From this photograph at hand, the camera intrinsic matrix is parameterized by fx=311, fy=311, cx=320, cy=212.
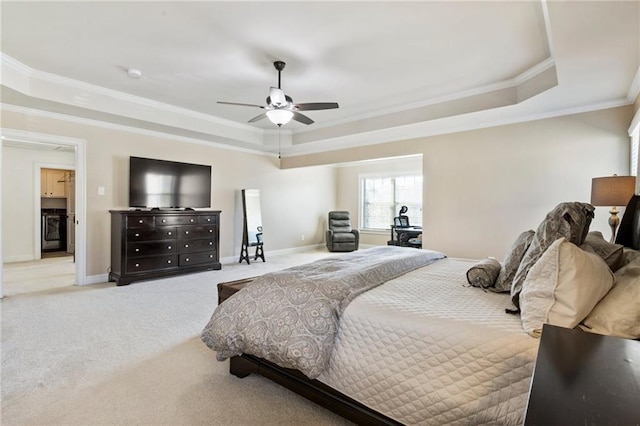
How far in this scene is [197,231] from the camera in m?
5.27

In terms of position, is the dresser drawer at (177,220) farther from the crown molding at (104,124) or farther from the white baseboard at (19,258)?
the white baseboard at (19,258)

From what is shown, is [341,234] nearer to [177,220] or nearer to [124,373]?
[177,220]

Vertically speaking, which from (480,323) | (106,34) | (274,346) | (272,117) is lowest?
(274,346)

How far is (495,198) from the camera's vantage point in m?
4.55

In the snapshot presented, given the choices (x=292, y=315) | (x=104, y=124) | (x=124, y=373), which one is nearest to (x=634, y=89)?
(x=292, y=315)

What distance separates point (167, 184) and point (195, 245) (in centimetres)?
111

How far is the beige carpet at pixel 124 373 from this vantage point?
1.73 m

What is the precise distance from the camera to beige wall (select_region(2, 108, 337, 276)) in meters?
4.55

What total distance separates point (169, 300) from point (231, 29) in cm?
306

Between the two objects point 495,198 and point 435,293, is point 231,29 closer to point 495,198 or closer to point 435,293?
point 435,293

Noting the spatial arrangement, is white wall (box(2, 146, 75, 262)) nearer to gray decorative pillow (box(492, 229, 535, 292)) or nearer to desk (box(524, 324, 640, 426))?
gray decorative pillow (box(492, 229, 535, 292))

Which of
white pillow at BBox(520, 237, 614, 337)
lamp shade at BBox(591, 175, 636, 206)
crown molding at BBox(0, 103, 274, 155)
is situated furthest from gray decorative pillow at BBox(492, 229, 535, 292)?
crown molding at BBox(0, 103, 274, 155)

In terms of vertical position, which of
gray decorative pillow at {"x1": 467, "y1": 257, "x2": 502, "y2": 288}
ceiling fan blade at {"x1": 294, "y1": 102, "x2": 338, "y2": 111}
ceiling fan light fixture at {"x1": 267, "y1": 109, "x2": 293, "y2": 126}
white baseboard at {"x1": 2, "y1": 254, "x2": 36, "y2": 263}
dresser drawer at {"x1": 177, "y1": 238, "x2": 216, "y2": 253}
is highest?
ceiling fan blade at {"x1": 294, "y1": 102, "x2": 338, "y2": 111}

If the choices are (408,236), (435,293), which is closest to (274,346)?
(435,293)
